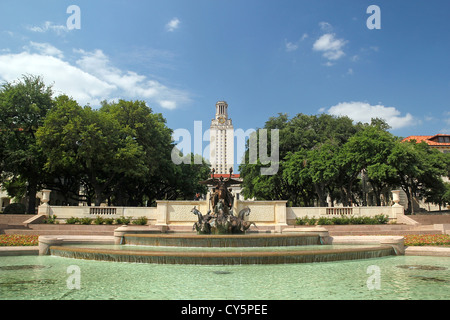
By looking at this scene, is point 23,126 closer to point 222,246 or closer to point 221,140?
point 222,246

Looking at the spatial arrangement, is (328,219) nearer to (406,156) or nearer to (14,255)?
(406,156)

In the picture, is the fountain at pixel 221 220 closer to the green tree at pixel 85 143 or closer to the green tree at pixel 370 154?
the green tree at pixel 85 143

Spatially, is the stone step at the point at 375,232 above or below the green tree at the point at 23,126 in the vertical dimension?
below

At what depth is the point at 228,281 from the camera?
859 centimetres

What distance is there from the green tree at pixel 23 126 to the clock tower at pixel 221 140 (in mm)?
125804

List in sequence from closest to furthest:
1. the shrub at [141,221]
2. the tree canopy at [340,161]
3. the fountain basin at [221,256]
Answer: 1. the fountain basin at [221,256]
2. the shrub at [141,221]
3. the tree canopy at [340,161]

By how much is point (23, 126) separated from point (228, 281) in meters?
35.6

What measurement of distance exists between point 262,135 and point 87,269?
3888 cm

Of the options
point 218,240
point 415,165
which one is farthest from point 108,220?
point 415,165

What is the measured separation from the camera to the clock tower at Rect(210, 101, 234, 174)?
538 feet

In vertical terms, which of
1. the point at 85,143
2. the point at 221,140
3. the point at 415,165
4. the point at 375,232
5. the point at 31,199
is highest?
the point at 221,140

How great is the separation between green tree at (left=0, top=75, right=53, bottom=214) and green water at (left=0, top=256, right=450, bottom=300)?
26.1 metres

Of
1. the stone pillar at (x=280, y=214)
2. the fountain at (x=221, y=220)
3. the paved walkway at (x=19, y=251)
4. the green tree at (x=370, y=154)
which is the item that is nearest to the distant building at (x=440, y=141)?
the green tree at (x=370, y=154)

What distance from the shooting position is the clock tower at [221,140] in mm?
164100
